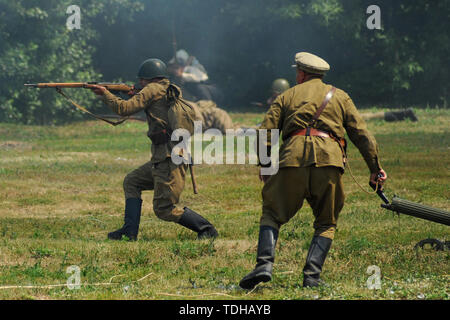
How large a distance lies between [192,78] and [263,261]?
25586mm

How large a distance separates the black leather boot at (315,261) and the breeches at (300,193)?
67 millimetres

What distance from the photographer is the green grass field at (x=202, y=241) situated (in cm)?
689

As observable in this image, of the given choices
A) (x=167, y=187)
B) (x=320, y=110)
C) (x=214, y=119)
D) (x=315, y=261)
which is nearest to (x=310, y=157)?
(x=320, y=110)

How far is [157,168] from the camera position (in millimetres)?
9336

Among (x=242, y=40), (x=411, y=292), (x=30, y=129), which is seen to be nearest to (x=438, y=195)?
(x=411, y=292)

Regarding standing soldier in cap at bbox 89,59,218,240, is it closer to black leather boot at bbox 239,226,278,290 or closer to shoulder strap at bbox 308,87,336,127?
black leather boot at bbox 239,226,278,290

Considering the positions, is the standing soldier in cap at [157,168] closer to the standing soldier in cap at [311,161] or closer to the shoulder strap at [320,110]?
the standing soldier in cap at [311,161]

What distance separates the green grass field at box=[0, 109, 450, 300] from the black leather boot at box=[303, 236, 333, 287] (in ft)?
0.41

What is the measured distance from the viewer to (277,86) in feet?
44.2

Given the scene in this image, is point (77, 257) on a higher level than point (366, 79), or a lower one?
lower

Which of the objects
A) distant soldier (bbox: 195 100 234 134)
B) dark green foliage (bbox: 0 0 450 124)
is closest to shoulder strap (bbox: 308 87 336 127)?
distant soldier (bbox: 195 100 234 134)

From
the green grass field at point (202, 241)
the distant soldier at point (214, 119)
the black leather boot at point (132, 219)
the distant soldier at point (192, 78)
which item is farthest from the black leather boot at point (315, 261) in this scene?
the distant soldier at point (192, 78)
